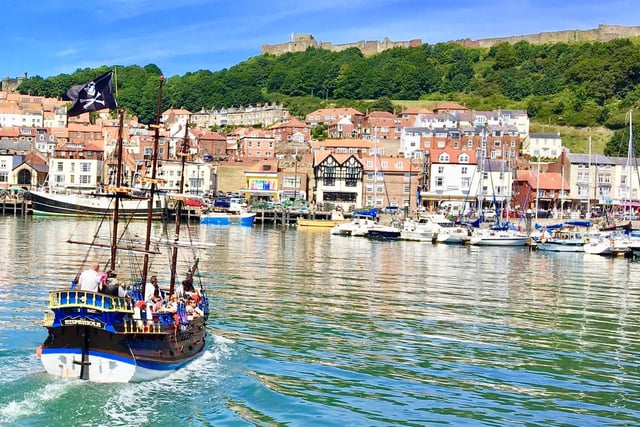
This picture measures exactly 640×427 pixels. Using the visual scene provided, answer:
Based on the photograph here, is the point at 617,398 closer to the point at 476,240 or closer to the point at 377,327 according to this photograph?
the point at 377,327

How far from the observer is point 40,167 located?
120 meters

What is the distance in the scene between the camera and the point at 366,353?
24.7 meters

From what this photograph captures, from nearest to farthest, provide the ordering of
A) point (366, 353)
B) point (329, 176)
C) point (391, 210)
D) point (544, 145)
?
point (366, 353)
point (391, 210)
point (329, 176)
point (544, 145)

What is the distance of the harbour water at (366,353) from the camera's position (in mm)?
18359

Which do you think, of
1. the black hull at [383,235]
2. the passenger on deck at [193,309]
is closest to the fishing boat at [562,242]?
the black hull at [383,235]

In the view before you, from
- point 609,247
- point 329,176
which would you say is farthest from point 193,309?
point 329,176

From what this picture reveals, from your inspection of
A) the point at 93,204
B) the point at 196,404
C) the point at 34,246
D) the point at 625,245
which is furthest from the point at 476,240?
the point at 196,404

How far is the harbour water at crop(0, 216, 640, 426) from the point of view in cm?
1836

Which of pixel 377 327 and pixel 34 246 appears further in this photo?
pixel 34 246

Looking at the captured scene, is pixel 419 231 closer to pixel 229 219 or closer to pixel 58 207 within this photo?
pixel 229 219

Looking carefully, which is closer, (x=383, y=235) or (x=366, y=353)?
(x=366, y=353)

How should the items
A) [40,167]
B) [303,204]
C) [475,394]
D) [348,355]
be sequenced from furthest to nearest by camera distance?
[40,167] < [303,204] < [348,355] < [475,394]

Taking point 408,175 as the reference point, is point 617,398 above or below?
below

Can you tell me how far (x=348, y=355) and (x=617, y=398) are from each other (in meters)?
8.05
